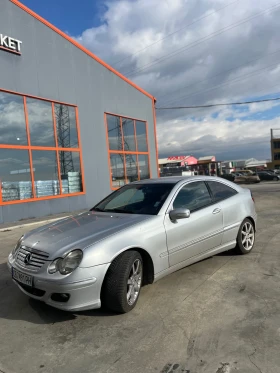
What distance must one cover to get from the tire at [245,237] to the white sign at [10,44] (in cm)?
967

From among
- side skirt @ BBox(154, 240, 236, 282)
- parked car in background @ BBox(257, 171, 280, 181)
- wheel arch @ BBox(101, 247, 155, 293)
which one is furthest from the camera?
parked car in background @ BBox(257, 171, 280, 181)

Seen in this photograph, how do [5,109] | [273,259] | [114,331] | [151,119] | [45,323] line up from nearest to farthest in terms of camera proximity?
[114,331] < [45,323] < [273,259] < [5,109] < [151,119]

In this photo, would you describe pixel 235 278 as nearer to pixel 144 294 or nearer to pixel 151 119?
pixel 144 294

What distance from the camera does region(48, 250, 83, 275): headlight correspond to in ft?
10.6

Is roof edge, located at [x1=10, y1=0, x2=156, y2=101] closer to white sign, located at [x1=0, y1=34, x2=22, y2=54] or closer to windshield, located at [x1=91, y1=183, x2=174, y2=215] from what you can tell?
white sign, located at [x1=0, y1=34, x2=22, y2=54]

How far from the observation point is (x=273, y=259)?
526 cm

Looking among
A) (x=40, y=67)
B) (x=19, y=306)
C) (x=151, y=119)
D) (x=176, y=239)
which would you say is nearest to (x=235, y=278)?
(x=176, y=239)

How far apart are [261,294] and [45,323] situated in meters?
2.52

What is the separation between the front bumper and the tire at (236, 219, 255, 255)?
2.88m

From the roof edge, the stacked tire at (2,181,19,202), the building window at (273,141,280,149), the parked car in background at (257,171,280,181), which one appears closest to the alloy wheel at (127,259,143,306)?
the stacked tire at (2,181,19,202)

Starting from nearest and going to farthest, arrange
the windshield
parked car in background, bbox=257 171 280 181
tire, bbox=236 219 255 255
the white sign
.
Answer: the windshield
tire, bbox=236 219 255 255
the white sign
parked car in background, bbox=257 171 280 181

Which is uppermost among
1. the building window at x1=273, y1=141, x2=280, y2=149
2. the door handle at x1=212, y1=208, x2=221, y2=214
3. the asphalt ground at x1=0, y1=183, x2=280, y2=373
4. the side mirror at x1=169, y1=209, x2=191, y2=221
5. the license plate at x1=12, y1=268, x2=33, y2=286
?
the building window at x1=273, y1=141, x2=280, y2=149

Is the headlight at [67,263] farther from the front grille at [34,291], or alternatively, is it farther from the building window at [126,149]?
the building window at [126,149]

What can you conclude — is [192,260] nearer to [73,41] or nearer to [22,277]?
[22,277]
